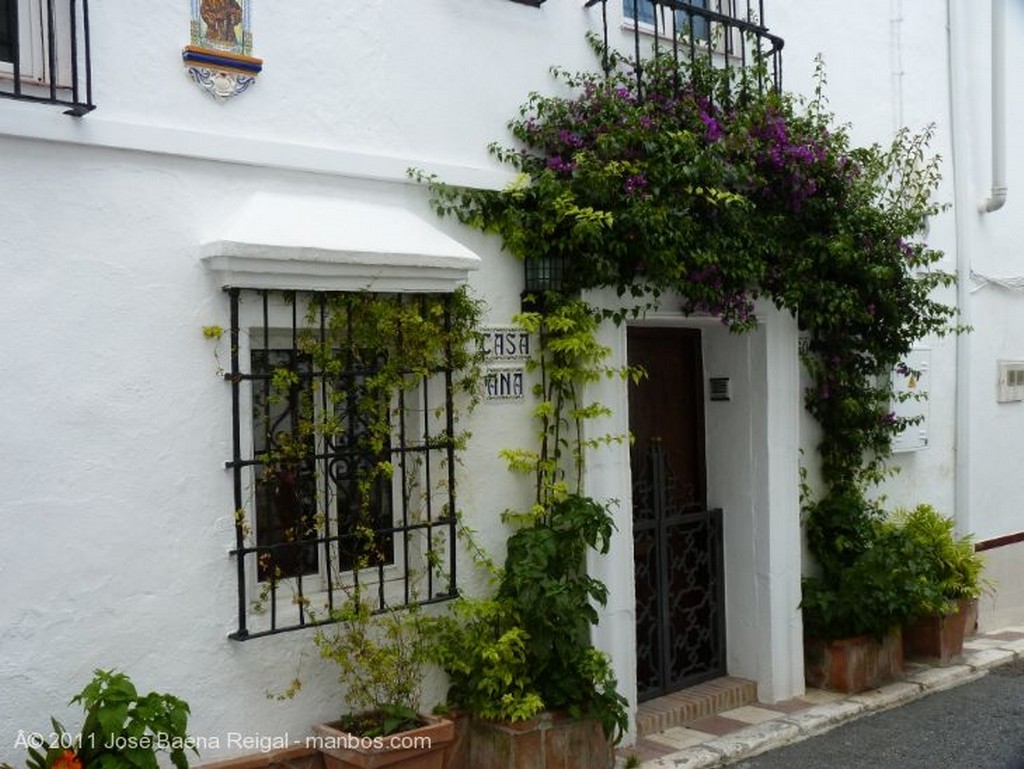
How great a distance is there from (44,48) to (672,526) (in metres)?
4.35

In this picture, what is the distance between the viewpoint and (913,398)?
321 inches

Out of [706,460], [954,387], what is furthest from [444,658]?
[954,387]

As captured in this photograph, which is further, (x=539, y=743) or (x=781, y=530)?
(x=781, y=530)

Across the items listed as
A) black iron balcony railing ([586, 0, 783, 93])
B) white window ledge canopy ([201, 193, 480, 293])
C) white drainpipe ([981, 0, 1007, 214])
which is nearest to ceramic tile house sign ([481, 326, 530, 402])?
white window ledge canopy ([201, 193, 480, 293])

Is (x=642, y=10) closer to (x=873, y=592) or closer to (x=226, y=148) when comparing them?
(x=226, y=148)

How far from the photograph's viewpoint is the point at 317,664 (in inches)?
198

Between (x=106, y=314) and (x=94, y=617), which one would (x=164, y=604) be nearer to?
(x=94, y=617)

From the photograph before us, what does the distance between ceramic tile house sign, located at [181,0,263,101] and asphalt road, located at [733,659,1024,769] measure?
14.0 feet

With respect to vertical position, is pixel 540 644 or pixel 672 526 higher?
pixel 672 526

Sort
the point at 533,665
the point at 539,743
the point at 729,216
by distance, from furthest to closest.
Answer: the point at 729,216, the point at 533,665, the point at 539,743

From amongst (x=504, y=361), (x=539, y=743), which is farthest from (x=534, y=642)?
(x=504, y=361)

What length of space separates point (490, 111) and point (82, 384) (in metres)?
2.55

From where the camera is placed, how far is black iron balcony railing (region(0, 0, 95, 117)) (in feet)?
14.3

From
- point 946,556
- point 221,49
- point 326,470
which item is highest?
point 221,49
